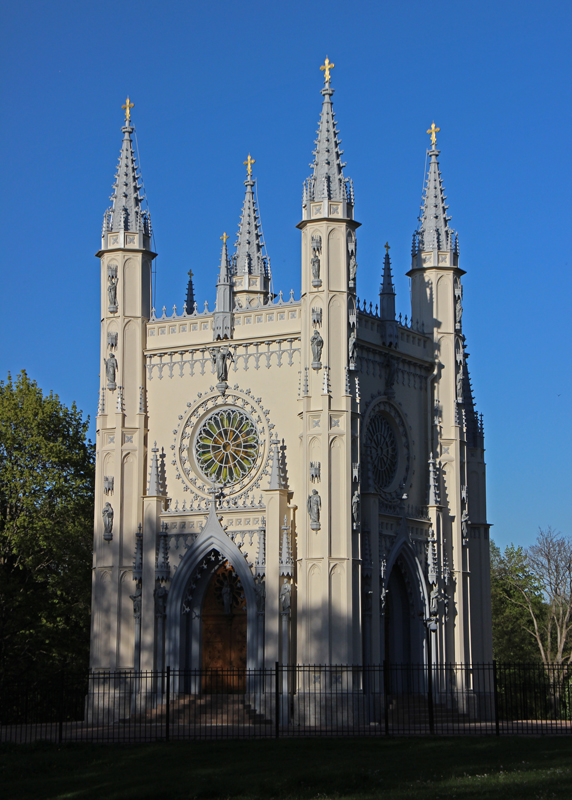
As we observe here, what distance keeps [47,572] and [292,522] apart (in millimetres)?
14505

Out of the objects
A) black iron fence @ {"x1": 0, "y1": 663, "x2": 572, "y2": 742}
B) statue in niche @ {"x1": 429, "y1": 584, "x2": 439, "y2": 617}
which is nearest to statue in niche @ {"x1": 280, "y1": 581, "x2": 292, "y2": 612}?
black iron fence @ {"x1": 0, "y1": 663, "x2": 572, "y2": 742}

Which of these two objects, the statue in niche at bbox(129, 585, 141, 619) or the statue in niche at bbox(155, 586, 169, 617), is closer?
the statue in niche at bbox(155, 586, 169, 617)

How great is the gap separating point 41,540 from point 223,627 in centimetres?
1039

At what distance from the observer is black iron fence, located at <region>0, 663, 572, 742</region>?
35375mm

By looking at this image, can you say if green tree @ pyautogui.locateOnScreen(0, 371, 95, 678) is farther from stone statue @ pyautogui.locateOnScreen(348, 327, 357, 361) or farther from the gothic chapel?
stone statue @ pyautogui.locateOnScreen(348, 327, 357, 361)

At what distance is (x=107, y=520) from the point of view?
43.9 metres

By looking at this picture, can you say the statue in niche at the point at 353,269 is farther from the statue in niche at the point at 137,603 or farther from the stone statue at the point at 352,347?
the statue in niche at the point at 137,603

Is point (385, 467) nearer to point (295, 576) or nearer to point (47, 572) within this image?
point (295, 576)

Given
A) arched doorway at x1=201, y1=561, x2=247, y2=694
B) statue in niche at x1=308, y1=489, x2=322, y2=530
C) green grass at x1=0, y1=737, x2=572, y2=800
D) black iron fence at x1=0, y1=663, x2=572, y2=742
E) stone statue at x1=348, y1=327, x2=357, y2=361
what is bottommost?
green grass at x1=0, y1=737, x2=572, y2=800

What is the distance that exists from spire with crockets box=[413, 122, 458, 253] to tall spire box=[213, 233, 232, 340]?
850cm

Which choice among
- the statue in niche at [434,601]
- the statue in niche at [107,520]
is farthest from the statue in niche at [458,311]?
the statue in niche at [107,520]

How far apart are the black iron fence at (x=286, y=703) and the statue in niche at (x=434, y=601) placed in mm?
2000

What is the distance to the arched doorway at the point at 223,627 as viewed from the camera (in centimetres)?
4262

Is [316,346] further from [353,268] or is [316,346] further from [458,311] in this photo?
[458,311]
